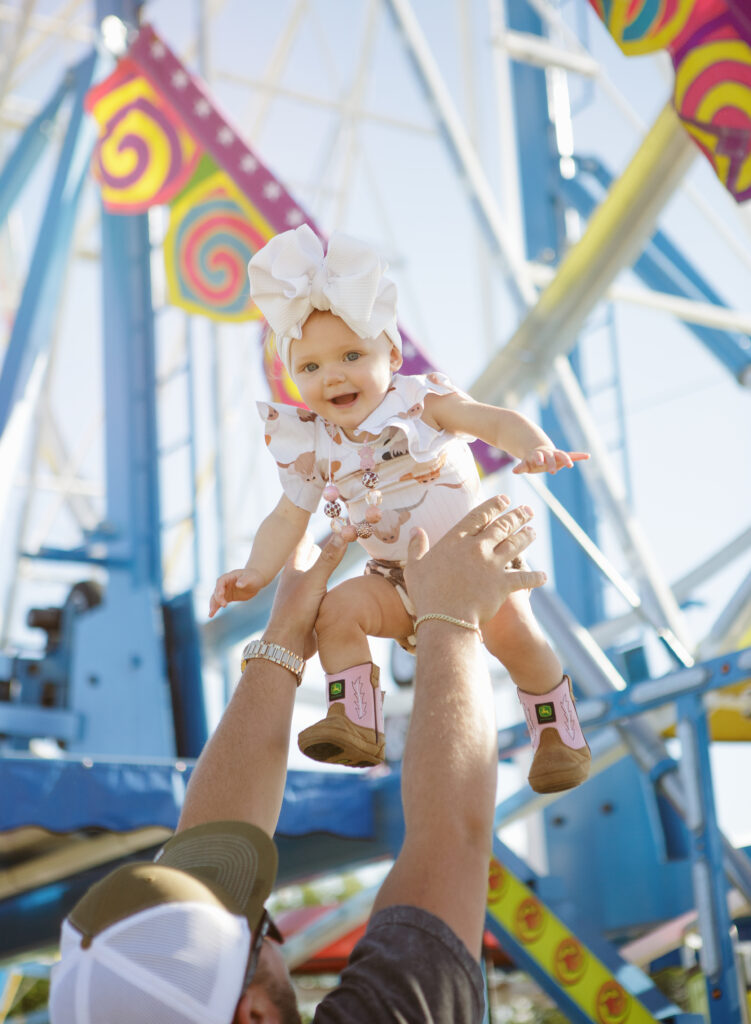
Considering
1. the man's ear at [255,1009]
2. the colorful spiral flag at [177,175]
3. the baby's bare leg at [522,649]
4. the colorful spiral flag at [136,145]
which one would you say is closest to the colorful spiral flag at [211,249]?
the colorful spiral flag at [177,175]

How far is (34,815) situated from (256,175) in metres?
3.43

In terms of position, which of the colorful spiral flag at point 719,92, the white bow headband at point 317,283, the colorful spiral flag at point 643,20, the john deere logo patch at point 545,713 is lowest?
the john deere logo patch at point 545,713

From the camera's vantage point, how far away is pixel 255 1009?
4.06ft

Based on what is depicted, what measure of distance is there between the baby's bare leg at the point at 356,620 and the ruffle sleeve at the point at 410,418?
217 millimetres

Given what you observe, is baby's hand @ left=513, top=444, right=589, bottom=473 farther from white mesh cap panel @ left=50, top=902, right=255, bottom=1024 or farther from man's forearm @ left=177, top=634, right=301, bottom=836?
white mesh cap panel @ left=50, top=902, right=255, bottom=1024

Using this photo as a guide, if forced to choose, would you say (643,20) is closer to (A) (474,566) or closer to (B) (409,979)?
(A) (474,566)

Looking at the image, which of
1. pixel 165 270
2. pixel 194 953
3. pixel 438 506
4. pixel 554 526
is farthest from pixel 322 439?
pixel 554 526

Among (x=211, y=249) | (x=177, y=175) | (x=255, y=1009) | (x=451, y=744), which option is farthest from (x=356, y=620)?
(x=177, y=175)

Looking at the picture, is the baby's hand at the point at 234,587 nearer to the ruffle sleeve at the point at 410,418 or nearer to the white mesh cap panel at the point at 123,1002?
the ruffle sleeve at the point at 410,418

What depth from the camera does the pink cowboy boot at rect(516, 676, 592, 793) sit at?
1654 millimetres

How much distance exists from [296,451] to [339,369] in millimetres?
193

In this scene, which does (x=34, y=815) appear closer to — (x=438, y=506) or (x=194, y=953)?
(x=438, y=506)

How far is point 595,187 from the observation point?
7.52m

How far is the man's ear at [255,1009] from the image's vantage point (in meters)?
1.22
